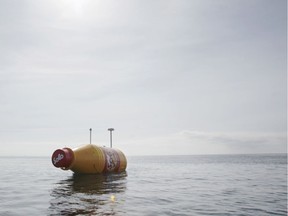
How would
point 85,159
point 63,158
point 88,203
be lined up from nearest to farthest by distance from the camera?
Result: point 88,203, point 63,158, point 85,159

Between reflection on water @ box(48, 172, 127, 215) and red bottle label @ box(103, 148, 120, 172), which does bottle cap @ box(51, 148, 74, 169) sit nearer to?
red bottle label @ box(103, 148, 120, 172)

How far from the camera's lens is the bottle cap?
20438 millimetres

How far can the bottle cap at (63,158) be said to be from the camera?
2044 cm

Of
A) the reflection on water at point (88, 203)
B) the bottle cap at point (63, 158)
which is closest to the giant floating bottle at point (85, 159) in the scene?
the bottle cap at point (63, 158)

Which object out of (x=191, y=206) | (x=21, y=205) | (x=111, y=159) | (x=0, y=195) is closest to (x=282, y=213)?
(x=191, y=206)

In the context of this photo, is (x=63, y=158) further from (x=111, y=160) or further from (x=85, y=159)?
(x=111, y=160)

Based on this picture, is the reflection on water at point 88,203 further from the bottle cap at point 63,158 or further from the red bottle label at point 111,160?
the red bottle label at point 111,160

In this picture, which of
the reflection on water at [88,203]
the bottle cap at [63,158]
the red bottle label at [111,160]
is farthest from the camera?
the red bottle label at [111,160]

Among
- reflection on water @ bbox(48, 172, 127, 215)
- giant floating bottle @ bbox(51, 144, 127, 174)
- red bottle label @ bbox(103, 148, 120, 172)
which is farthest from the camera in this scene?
red bottle label @ bbox(103, 148, 120, 172)

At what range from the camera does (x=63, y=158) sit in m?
20.4

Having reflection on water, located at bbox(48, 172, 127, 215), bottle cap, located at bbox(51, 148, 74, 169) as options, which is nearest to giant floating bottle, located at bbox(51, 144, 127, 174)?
bottle cap, located at bbox(51, 148, 74, 169)

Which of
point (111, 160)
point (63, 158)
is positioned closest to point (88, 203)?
point (63, 158)

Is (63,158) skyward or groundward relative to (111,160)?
skyward

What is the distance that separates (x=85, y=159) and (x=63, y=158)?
6.18 feet
